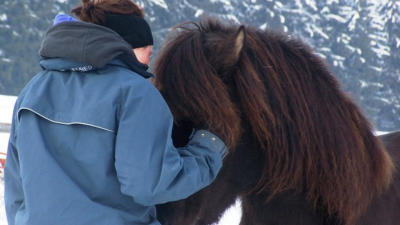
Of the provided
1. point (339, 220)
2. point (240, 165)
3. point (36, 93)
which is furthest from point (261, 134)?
point (36, 93)

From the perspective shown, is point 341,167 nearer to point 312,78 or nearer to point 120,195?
point 312,78

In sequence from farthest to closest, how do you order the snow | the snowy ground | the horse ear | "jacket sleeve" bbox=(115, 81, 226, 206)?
the snow < the snowy ground < the horse ear < "jacket sleeve" bbox=(115, 81, 226, 206)

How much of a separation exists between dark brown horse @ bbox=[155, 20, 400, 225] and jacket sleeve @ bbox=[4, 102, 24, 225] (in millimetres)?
463

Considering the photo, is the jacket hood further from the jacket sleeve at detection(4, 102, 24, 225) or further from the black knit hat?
the jacket sleeve at detection(4, 102, 24, 225)

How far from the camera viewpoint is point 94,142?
1.40 meters

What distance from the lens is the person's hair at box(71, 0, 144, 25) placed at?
1568 millimetres

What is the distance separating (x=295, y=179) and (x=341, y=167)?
0.54 feet

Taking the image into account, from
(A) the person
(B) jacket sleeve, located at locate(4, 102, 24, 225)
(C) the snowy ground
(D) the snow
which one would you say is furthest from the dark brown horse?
(D) the snow

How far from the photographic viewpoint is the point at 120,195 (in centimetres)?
146

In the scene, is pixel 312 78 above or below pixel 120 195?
above

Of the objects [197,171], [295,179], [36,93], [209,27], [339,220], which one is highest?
[209,27]

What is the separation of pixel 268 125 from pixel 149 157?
1.50ft

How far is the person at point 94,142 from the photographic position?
1.38 metres

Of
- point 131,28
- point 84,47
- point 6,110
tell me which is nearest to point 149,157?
point 84,47
